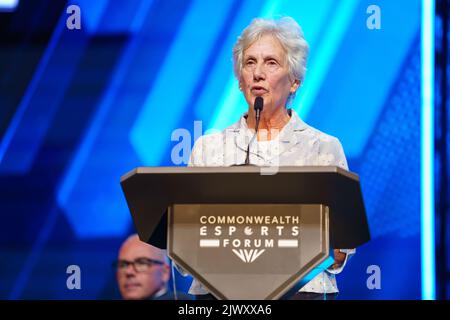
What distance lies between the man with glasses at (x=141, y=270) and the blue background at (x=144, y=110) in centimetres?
6

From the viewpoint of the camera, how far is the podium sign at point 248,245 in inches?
90.4

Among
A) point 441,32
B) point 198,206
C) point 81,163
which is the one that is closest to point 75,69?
point 81,163

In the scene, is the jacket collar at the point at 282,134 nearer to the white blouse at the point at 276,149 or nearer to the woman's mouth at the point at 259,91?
the white blouse at the point at 276,149

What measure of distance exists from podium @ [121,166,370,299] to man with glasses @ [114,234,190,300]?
1.81 metres

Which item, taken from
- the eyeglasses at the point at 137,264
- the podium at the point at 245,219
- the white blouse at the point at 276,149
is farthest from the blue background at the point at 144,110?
the podium at the point at 245,219

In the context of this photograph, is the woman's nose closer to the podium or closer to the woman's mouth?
the woman's mouth

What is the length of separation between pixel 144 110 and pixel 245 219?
2119mm

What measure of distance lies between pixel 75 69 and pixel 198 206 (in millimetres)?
2324

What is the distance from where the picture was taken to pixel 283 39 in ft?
10.0

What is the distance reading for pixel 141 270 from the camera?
426 cm

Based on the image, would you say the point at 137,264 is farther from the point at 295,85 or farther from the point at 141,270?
A: the point at 295,85

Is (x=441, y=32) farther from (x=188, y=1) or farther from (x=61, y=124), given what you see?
(x=61, y=124)

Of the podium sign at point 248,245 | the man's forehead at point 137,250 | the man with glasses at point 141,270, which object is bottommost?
the podium sign at point 248,245

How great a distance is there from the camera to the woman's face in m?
3.04
